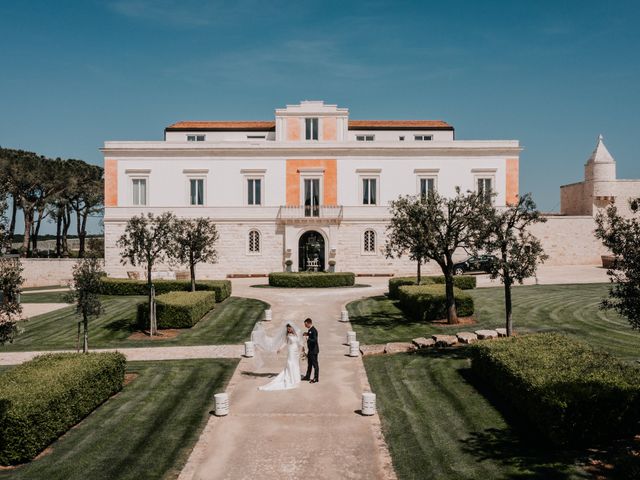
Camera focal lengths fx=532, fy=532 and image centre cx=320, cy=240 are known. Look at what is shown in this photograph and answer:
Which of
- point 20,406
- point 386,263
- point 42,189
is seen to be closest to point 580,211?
point 386,263

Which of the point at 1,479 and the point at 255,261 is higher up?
the point at 255,261

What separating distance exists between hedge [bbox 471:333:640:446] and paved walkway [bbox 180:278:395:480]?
Answer: 3392 mm

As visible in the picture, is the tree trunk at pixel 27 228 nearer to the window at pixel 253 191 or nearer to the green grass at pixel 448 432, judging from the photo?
the window at pixel 253 191

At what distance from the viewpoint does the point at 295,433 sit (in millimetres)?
12172

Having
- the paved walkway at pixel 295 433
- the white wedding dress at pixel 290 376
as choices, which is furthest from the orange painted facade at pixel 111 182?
the white wedding dress at pixel 290 376

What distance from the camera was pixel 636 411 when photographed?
10727 millimetres

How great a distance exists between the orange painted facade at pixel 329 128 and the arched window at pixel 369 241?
9457 mm

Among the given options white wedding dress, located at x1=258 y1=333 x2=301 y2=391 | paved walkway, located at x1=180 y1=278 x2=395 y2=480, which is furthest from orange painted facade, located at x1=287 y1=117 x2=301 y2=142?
white wedding dress, located at x1=258 y1=333 x2=301 y2=391

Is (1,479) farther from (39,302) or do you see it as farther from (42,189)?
(42,189)

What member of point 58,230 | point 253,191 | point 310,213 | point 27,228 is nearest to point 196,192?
point 253,191

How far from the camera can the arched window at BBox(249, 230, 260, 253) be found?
46375mm

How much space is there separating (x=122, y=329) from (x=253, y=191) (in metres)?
23.9

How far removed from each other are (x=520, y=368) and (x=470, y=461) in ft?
11.1

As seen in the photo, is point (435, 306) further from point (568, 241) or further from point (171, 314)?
point (568, 241)
